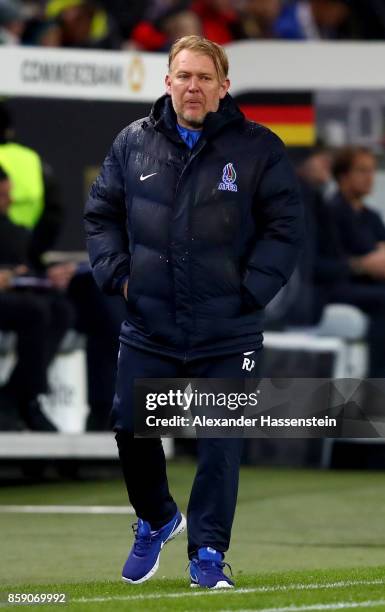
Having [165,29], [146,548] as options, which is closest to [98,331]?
[165,29]

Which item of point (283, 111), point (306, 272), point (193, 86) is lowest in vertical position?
point (306, 272)

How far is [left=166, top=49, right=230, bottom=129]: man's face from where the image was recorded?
6367 mm

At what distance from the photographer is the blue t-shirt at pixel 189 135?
644 cm

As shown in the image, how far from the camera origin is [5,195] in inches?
456

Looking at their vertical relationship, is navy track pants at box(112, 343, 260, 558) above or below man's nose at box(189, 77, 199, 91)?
below

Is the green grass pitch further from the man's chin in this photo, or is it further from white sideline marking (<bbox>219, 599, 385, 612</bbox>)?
the man's chin

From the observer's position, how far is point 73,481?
11992mm

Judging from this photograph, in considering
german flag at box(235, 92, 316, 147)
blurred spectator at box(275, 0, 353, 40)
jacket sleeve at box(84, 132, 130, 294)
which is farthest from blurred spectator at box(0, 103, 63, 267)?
jacket sleeve at box(84, 132, 130, 294)

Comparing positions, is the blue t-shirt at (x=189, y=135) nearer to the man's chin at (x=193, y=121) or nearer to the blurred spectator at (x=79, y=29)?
the man's chin at (x=193, y=121)

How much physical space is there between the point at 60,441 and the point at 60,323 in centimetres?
77

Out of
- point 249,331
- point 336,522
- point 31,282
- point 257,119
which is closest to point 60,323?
point 31,282

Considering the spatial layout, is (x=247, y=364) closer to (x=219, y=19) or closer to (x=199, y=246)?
(x=199, y=246)

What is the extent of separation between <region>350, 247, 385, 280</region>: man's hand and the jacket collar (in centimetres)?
600

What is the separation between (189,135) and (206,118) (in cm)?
10
